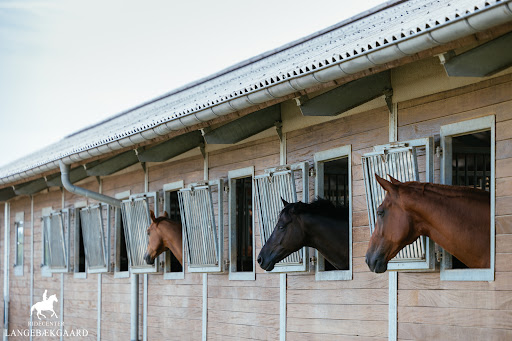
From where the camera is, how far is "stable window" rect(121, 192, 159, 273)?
388 inches

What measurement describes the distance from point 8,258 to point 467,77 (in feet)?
39.2

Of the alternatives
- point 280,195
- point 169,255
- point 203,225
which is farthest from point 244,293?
point 169,255

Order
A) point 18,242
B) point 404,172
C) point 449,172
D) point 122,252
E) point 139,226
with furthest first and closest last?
point 18,242 < point 122,252 < point 139,226 < point 404,172 < point 449,172

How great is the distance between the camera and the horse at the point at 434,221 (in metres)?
5.41

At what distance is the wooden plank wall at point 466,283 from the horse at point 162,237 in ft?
12.2

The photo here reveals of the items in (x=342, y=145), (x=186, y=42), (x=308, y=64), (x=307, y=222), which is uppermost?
(x=186, y=42)

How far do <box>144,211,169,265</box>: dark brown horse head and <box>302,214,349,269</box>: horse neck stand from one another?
2.72 metres

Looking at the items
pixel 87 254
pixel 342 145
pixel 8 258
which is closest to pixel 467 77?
pixel 342 145

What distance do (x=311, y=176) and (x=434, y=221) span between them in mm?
1873

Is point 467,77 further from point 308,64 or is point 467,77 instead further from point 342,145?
point 342,145

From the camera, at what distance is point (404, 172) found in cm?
592

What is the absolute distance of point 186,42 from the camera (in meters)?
52.8

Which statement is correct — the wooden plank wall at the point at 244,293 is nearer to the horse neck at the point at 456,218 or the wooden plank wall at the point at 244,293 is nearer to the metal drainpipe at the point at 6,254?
the horse neck at the point at 456,218

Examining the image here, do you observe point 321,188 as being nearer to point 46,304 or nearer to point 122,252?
point 122,252
